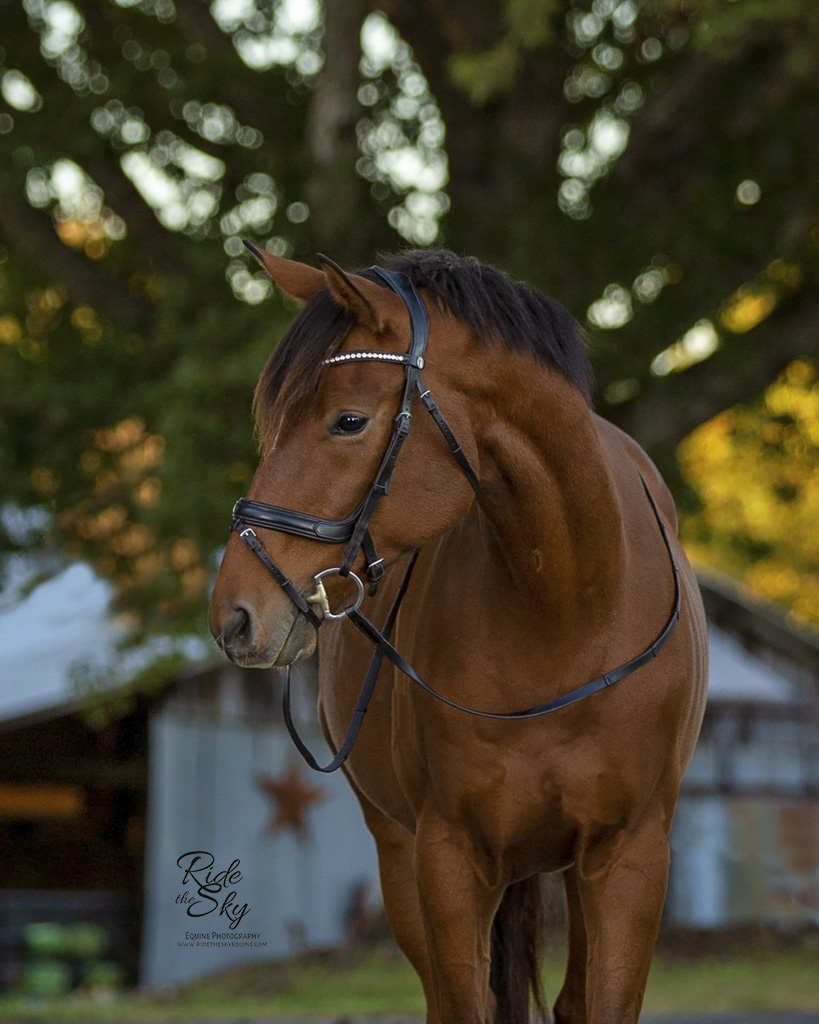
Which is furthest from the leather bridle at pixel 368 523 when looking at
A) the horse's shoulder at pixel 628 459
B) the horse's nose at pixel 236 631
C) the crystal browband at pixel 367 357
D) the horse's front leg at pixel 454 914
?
the horse's shoulder at pixel 628 459

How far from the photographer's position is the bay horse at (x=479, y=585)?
2.87 m

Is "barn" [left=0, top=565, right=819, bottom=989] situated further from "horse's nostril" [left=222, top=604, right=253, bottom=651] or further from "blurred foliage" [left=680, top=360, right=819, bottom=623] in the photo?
"horse's nostril" [left=222, top=604, right=253, bottom=651]

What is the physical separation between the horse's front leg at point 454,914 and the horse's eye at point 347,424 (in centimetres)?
104

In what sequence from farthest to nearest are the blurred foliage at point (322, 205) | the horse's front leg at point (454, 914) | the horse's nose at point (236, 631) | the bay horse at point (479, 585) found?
the blurred foliage at point (322, 205)
the horse's front leg at point (454, 914)
the bay horse at point (479, 585)
the horse's nose at point (236, 631)

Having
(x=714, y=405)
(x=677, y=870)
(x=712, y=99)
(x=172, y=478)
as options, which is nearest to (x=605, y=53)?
(x=712, y=99)

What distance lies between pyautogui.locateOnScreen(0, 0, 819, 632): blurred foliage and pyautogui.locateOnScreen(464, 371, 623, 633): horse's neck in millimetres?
5049

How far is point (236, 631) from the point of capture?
2.74 m

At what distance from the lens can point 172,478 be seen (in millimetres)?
8234

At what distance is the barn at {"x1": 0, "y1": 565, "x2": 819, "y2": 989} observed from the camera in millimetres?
11281

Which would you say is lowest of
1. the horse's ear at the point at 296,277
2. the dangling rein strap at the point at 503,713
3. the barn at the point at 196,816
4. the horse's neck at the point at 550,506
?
the barn at the point at 196,816

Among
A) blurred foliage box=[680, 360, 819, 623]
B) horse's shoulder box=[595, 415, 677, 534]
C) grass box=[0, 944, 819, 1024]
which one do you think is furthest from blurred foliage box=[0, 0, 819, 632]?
horse's shoulder box=[595, 415, 677, 534]

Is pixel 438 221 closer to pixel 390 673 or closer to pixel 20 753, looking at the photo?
pixel 390 673

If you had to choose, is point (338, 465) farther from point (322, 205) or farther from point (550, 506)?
point (322, 205)

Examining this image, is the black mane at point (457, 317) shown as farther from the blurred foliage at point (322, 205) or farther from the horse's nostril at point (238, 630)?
the blurred foliage at point (322, 205)
